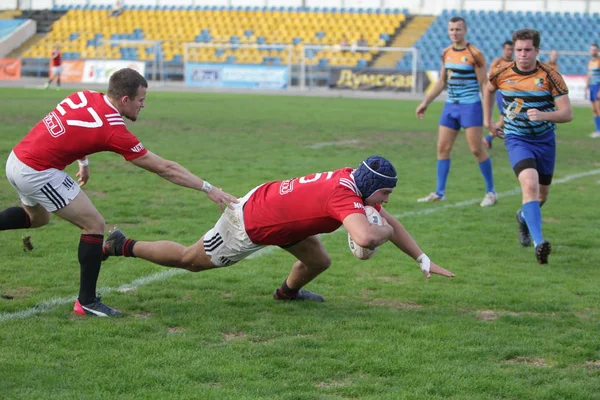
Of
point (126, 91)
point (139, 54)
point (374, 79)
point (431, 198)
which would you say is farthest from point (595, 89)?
point (139, 54)

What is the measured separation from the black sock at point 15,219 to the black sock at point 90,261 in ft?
2.57

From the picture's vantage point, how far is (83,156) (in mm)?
5957

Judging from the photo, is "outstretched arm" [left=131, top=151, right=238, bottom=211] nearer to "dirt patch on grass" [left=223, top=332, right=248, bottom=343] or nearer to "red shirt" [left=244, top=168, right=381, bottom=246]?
"red shirt" [left=244, top=168, right=381, bottom=246]

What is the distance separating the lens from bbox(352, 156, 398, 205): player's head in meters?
5.33

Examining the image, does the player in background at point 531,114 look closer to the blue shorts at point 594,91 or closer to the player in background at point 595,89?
the player in background at point 595,89

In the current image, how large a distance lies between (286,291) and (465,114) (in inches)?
221

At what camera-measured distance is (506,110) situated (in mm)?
8453

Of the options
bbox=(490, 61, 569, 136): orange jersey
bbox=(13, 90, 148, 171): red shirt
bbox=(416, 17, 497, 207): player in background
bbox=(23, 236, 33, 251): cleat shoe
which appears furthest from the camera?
bbox=(416, 17, 497, 207): player in background

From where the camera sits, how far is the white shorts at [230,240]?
5789 millimetres

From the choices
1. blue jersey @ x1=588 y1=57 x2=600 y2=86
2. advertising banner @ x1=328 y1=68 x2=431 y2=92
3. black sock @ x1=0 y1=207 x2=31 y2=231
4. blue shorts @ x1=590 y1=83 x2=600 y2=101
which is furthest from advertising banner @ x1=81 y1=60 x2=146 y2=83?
black sock @ x1=0 y1=207 x2=31 y2=231

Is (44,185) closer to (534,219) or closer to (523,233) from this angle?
(534,219)

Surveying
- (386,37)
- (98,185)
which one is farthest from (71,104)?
(386,37)

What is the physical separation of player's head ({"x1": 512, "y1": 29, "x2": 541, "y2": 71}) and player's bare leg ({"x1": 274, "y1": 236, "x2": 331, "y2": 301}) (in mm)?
3107

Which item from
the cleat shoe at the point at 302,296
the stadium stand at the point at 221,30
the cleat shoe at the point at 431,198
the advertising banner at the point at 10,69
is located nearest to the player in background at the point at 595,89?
the cleat shoe at the point at 431,198
